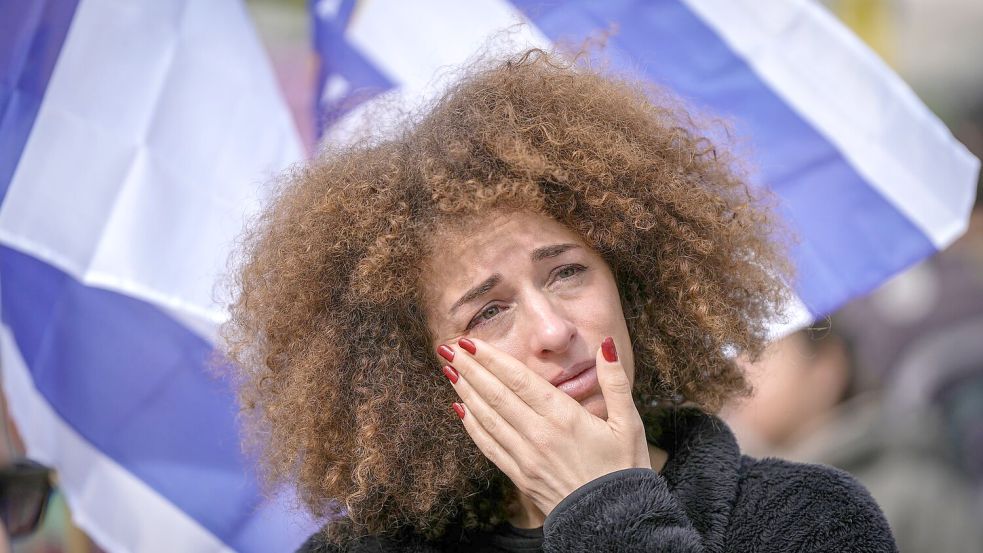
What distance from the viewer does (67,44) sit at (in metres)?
2.81

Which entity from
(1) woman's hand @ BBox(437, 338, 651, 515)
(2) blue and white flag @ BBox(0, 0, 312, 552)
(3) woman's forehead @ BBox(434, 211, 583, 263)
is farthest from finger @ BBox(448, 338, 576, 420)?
(2) blue and white flag @ BBox(0, 0, 312, 552)

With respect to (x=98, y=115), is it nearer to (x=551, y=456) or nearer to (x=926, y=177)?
(x=551, y=456)

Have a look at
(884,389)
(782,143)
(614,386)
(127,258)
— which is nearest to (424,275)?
(614,386)

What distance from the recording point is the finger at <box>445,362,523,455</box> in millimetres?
2135

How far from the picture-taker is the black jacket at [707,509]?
1.96 metres

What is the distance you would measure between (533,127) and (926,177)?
62.3 inches

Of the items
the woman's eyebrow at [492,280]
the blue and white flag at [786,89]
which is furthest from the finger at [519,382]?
the blue and white flag at [786,89]

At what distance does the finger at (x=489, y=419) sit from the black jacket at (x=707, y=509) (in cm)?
17

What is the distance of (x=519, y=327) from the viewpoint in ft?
7.23

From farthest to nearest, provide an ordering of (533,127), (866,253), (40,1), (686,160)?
1. (866,253)
2. (40,1)
3. (686,160)
4. (533,127)

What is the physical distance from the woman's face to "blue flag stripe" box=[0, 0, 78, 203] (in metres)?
1.26

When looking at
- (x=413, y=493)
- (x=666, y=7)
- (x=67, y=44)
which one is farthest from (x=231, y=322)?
(x=666, y=7)

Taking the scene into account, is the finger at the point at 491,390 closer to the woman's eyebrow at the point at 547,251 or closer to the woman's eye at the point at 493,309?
the woman's eye at the point at 493,309

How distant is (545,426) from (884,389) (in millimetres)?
3296
